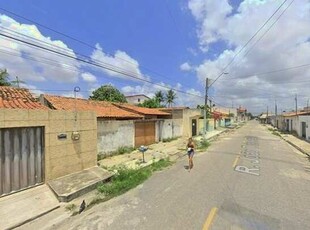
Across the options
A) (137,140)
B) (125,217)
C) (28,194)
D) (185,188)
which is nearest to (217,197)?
(185,188)

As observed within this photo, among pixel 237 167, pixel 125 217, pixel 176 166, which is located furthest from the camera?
pixel 176 166

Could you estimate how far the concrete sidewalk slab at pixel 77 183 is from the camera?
8562 mm

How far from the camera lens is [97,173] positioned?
11109 mm

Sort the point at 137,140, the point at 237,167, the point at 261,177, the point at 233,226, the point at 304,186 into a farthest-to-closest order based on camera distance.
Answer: the point at 137,140 → the point at 237,167 → the point at 261,177 → the point at 304,186 → the point at 233,226

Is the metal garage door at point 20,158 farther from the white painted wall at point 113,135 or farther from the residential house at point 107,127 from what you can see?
the white painted wall at point 113,135

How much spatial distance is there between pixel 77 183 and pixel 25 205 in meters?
2.15

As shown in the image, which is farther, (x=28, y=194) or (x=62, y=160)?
(x=62, y=160)

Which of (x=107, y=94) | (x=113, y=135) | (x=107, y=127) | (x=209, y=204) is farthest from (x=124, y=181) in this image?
(x=107, y=94)

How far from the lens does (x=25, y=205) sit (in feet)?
25.3

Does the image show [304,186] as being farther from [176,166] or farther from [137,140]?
[137,140]

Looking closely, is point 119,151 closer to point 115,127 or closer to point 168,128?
point 115,127

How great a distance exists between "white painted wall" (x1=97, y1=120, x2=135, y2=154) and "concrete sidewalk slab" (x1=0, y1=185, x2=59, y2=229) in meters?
6.91

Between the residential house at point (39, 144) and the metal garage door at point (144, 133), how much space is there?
342 inches

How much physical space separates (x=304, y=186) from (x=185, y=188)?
442 centimetres
